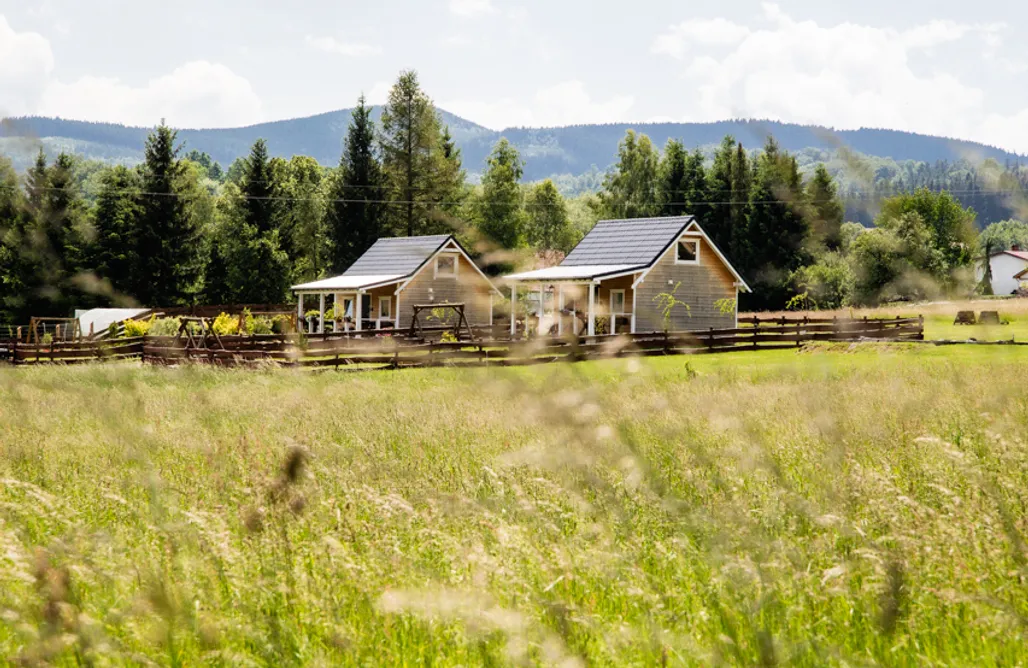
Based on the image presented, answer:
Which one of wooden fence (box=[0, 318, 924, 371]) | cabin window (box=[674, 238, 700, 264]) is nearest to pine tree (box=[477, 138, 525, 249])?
cabin window (box=[674, 238, 700, 264])

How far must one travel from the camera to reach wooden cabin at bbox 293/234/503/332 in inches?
1868

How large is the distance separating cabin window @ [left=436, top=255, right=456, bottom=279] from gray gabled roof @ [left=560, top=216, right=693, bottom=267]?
24.1 ft

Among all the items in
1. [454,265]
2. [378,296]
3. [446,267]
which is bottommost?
[378,296]

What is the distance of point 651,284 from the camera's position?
41781 mm

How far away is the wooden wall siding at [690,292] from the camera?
136 ft

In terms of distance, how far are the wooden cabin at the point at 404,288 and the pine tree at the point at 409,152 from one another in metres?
14.9

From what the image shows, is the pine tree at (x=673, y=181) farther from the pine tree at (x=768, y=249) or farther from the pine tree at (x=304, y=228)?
the pine tree at (x=304, y=228)

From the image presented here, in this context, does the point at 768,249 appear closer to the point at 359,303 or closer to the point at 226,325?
the point at 359,303

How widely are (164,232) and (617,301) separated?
29.6 meters

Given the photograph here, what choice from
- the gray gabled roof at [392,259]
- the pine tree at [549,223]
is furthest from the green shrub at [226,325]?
the pine tree at [549,223]

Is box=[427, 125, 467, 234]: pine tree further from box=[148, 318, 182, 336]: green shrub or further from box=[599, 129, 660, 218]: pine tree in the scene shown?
box=[148, 318, 182, 336]: green shrub

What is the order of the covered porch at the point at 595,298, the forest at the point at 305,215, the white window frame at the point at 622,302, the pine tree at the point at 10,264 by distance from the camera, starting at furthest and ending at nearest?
the forest at the point at 305,215 → the pine tree at the point at 10,264 → the white window frame at the point at 622,302 → the covered porch at the point at 595,298

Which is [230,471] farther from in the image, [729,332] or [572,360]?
[729,332]

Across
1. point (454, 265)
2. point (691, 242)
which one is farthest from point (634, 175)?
point (691, 242)
